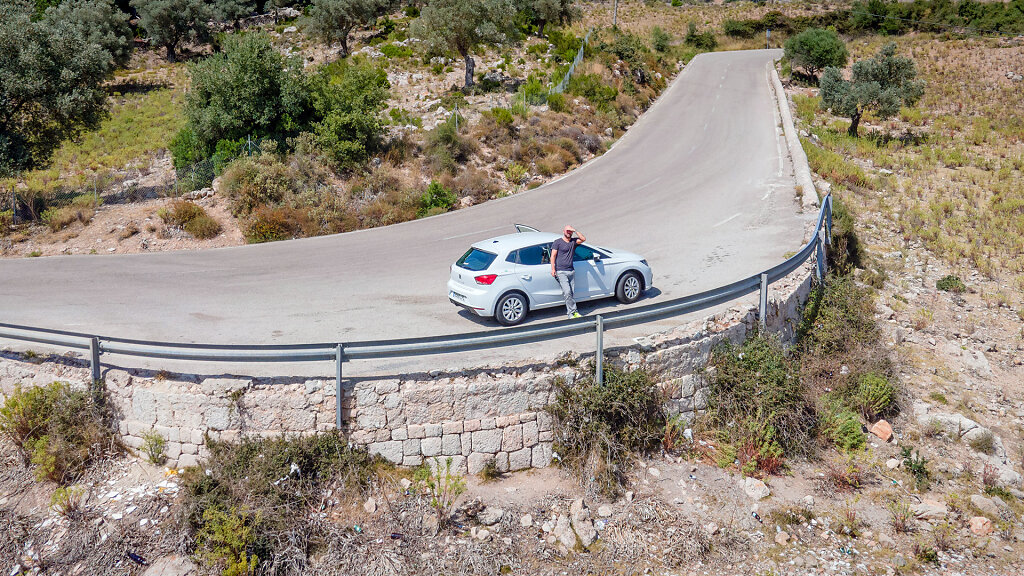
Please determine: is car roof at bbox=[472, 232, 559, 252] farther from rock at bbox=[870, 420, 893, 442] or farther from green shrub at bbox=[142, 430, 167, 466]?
rock at bbox=[870, 420, 893, 442]

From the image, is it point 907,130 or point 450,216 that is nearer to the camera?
point 450,216

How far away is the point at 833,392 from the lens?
12352 mm

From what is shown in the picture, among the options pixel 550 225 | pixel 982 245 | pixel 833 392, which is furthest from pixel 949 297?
pixel 550 225

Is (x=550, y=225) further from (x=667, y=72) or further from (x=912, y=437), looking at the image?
(x=667, y=72)

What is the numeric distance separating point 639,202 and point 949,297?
29.7 ft

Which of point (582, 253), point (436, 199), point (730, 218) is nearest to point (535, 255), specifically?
point (582, 253)

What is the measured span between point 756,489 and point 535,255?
5.16 meters

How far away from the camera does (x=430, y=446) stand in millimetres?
9086

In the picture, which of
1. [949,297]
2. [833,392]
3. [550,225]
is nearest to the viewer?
[833,392]

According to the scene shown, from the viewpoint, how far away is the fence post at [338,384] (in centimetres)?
852

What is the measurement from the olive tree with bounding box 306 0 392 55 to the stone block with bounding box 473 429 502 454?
4147 cm

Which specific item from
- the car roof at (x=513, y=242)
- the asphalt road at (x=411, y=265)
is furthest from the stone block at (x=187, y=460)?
the car roof at (x=513, y=242)

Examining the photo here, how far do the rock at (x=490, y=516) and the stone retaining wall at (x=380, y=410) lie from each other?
2.42ft

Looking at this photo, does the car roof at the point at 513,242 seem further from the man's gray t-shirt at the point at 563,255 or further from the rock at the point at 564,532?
the rock at the point at 564,532
